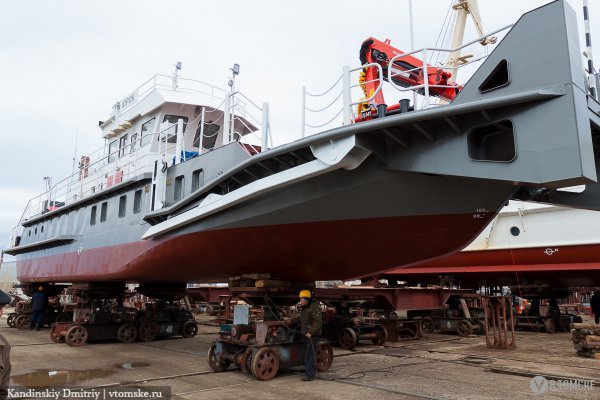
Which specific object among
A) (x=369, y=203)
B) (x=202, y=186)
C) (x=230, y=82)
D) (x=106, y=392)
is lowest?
(x=106, y=392)

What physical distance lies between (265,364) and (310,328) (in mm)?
863

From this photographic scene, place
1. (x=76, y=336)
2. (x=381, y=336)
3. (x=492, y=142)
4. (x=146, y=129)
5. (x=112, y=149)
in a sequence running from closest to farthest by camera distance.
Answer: (x=492, y=142) → (x=76, y=336) → (x=381, y=336) → (x=146, y=129) → (x=112, y=149)

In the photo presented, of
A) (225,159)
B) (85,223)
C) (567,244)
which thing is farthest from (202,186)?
(567,244)

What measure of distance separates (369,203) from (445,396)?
105 inches

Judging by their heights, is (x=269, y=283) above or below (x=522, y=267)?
below

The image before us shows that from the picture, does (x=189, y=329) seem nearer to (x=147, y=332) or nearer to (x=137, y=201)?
(x=147, y=332)

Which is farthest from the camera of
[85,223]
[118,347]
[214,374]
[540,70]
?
[85,223]

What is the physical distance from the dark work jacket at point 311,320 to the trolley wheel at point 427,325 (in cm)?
742

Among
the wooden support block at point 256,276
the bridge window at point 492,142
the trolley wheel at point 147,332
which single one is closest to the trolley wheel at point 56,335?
the trolley wheel at point 147,332

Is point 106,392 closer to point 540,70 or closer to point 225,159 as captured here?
point 225,159

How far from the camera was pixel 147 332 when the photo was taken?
38.4ft

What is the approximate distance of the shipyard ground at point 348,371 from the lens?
6156mm

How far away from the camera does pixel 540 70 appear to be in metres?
4.31

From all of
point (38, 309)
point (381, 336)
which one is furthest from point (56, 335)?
point (381, 336)
